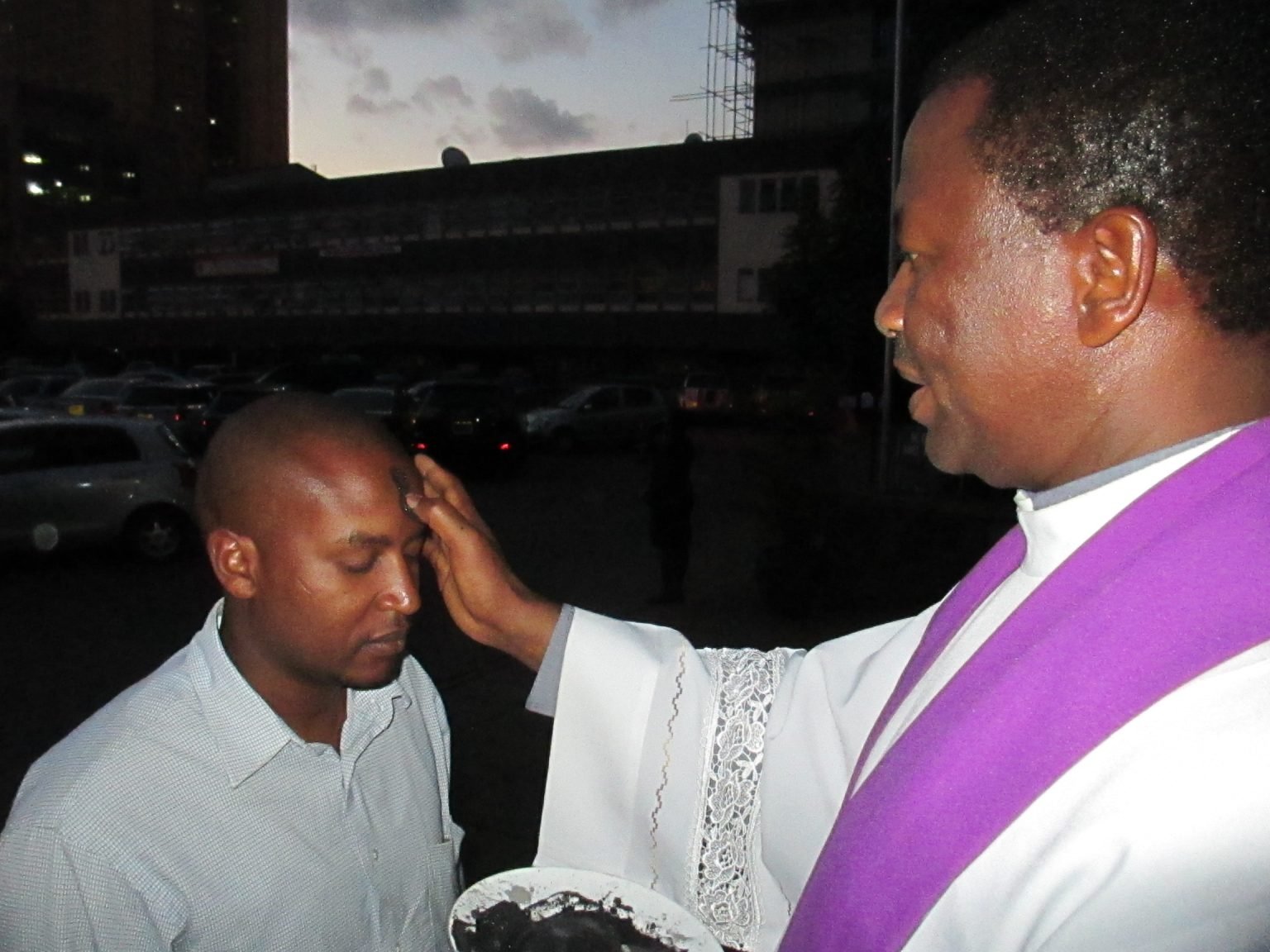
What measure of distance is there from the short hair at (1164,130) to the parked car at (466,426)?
1732 cm

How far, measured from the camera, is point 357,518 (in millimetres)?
1921

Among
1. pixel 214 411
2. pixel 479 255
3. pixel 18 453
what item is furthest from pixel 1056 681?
pixel 479 255

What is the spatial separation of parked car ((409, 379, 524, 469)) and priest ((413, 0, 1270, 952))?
56.4 ft

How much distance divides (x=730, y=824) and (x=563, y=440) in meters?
21.1

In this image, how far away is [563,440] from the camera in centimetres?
2295

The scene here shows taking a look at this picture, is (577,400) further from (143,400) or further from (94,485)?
(94,485)

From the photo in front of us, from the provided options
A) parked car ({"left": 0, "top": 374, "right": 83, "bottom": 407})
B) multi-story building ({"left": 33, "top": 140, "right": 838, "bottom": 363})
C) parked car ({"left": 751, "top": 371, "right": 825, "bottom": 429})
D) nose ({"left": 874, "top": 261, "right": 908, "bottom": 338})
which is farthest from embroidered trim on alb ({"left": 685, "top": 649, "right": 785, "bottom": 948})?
multi-story building ({"left": 33, "top": 140, "right": 838, "bottom": 363})

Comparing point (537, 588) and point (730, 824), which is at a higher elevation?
point (730, 824)

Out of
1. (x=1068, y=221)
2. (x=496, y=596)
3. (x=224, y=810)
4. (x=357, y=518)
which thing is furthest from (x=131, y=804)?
(x=1068, y=221)

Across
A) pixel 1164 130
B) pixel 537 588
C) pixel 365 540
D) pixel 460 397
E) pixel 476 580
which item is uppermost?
pixel 1164 130

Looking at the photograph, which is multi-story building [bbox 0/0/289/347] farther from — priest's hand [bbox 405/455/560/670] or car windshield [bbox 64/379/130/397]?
priest's hand [bbox 405/455/560/670]

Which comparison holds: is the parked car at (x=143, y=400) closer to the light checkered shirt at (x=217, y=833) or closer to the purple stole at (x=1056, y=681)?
the light checkered shirt at (x=217, y=833)

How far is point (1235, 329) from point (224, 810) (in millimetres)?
1797

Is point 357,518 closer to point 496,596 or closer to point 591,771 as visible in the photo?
point 496,596
